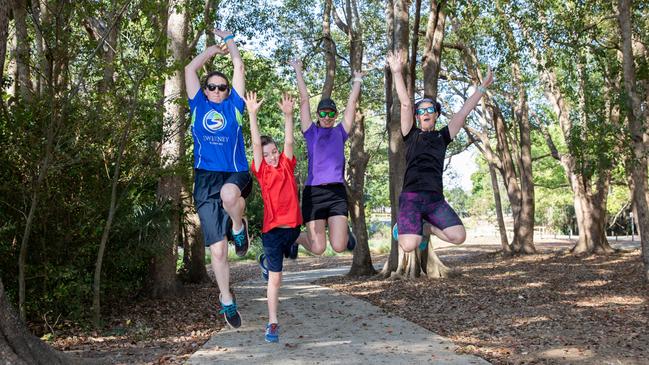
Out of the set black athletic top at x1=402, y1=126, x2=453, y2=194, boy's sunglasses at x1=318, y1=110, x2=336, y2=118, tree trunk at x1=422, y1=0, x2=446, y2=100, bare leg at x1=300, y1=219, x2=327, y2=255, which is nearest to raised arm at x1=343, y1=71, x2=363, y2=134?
boy's sunglasses at x1=318, y1=110, x2=336, y2=118

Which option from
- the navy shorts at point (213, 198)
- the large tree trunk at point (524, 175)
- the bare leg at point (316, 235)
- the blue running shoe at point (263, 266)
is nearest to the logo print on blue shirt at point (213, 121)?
the navy shorts at point (213, 198)

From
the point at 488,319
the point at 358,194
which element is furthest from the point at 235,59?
the point at 358,194

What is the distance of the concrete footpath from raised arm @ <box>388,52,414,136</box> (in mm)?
2511

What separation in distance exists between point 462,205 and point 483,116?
3134 inches

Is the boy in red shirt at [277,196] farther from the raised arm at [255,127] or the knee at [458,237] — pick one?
the knee at [458,237]

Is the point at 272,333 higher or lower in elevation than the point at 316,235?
lower

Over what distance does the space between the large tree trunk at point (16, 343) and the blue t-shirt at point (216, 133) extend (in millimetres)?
2155

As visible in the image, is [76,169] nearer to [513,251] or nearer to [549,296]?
[549,296]

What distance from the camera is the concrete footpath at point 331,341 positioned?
22.2ft

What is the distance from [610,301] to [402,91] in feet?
23.2

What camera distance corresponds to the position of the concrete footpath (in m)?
6.77

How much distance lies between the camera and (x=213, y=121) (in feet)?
20.7

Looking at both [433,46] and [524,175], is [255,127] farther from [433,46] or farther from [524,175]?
[524,175]

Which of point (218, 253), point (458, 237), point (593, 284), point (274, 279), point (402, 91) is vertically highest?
point (402, 91)
